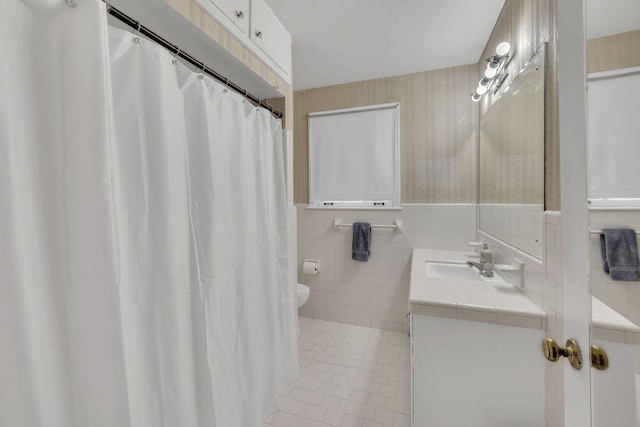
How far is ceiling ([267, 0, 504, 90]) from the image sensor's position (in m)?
1.56

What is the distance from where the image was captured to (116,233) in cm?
65

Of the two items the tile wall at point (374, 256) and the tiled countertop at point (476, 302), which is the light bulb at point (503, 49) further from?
the tiled countertop at point (476, 302)

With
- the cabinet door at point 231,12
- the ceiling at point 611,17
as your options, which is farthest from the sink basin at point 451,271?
the cabinet door at point 231,12

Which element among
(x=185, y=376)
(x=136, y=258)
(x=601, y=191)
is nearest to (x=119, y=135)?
(x=136, y=258)

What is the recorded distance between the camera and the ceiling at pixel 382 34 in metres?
1.56

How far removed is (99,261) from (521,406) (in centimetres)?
161

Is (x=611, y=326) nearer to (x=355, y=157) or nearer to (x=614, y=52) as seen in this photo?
(x=614, y=52)

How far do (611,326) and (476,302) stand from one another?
0.63 m

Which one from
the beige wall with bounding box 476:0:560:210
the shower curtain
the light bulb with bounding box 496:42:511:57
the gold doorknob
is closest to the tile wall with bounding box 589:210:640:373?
the gold doorknob

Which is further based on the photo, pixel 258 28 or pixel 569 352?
pixel 258 28

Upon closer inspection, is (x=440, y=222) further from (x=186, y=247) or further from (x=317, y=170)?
(x=186, y=247)

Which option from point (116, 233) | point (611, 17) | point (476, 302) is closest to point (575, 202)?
point (611, 17)

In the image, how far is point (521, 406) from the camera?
104 centimetres

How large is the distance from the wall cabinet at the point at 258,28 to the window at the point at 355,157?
0.84 metres
